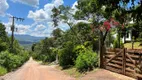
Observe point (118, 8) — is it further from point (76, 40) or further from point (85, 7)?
point (76, 40)

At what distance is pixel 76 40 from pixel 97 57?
15069mm

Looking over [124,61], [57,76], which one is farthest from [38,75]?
[124,61]

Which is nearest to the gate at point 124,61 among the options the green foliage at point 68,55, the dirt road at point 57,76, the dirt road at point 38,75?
the dirt road at point 57,76

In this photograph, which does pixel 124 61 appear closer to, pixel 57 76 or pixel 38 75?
pixel 57 76

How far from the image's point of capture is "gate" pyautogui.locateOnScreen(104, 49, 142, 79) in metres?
15.9

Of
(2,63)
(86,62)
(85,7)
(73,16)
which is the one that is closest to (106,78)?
(86,62)

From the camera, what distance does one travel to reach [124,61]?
18078mm

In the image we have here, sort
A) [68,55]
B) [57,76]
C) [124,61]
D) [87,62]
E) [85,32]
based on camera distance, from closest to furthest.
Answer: [124,61]
[87,62]
[57,76]
[68,55]
[85,32]

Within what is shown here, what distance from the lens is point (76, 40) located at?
3841cm

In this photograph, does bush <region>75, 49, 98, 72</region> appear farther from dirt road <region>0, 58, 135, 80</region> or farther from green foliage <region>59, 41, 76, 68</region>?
green foliage <region>59, 41, 76, 68</region>

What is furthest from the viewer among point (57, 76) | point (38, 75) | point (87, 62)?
point (38, 75)

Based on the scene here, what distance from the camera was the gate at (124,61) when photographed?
1588 centimetres

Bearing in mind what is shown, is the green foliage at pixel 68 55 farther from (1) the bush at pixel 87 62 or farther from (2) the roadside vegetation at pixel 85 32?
(1) the bush at pixel 87 62

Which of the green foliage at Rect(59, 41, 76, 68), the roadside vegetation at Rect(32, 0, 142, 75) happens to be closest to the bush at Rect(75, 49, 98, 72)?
the roadside vegetation at Rect(32, 0, 142, 75)
